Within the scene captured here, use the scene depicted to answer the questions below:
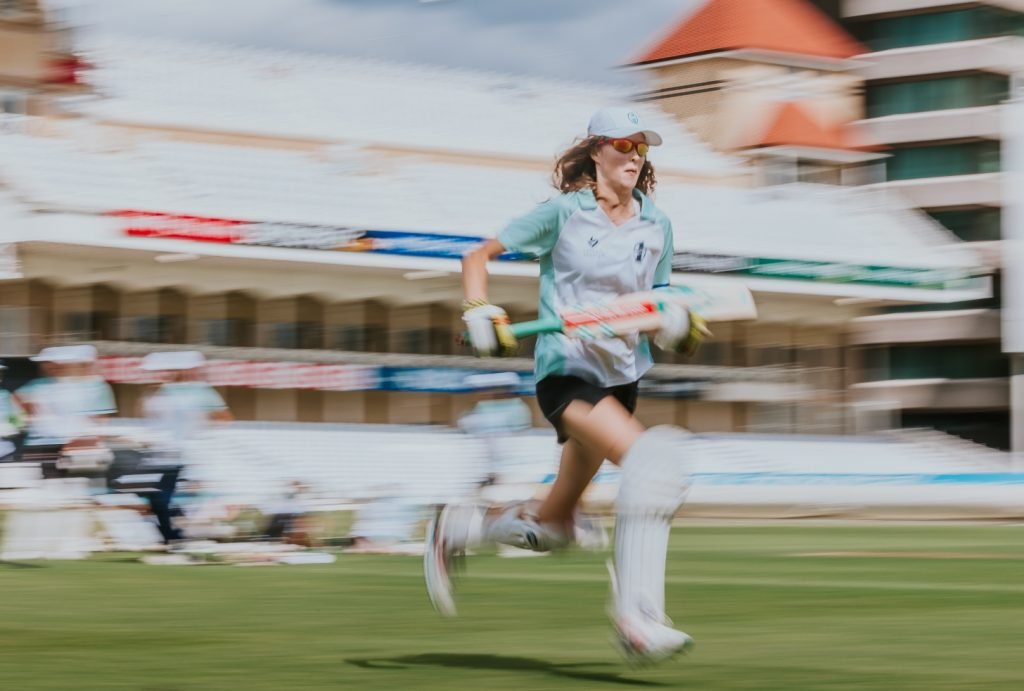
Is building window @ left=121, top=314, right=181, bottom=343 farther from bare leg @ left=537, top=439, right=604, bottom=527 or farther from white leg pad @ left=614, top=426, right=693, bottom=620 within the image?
white leg pad @ left=614, top=426, right=693, bottom=620

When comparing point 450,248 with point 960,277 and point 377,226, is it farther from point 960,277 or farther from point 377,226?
point 960,277

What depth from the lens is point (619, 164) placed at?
6773 millimetres

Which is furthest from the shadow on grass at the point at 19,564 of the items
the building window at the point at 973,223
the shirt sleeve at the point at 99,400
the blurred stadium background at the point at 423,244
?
the building window at the point at 973,223

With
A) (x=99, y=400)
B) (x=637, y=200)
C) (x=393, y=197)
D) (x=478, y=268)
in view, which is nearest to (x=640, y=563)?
(x=478, y=268)

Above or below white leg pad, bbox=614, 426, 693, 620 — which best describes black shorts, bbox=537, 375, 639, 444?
above

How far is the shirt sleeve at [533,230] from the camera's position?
6.72 metres

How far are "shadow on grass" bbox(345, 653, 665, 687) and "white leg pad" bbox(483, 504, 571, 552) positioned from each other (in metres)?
0.41

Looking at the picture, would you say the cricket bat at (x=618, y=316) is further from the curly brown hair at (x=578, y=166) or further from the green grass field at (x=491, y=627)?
the green grass field at (x=491, y=627)

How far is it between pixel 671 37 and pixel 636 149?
5765 cm

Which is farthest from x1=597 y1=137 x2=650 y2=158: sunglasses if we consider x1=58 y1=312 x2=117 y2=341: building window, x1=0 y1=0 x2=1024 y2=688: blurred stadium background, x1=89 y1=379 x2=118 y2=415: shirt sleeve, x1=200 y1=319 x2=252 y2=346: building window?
x1=200 y1=319 x2=252 y2=346: building window

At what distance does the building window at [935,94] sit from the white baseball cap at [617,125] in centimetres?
6182

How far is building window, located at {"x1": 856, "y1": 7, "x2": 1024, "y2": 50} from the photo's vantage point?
218 feet

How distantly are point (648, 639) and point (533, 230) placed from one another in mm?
1441

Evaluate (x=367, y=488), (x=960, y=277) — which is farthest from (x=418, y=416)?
(x=367, y=488)
